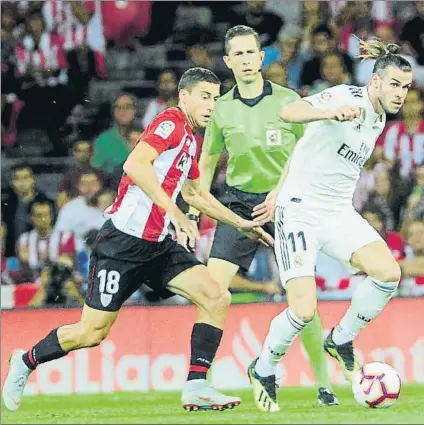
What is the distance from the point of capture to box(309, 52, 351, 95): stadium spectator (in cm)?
1331

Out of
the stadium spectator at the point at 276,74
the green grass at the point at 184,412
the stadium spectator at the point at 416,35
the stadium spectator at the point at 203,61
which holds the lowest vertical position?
the green grass at the point at 184,412

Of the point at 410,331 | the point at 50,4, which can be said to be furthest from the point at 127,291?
the point at 50,4

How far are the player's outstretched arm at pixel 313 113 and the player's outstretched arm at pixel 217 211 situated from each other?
0.88m

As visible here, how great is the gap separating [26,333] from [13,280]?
111 centimetres

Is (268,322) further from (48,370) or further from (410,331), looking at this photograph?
(48,370)

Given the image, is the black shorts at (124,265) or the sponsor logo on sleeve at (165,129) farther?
the black shorts at (124,265)

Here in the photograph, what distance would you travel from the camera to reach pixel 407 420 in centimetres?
649

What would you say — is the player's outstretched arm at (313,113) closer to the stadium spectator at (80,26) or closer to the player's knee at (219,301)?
the player's knee at (219,301)

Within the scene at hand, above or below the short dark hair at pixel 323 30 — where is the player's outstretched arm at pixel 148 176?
below

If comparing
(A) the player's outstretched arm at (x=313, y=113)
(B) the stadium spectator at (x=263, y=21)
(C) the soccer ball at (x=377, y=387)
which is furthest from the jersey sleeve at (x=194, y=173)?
(B) the stadium spectator at (x=263, y=21)

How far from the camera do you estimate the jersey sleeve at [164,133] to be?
24.5 ft

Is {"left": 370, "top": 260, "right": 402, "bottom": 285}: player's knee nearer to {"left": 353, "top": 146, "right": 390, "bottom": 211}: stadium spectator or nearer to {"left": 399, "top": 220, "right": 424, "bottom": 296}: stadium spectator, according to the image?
{"left": 399, "top": 220, "right": 424, "bottom": 296}: stadium spectator

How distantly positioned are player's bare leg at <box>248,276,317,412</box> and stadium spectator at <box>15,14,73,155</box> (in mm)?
6466

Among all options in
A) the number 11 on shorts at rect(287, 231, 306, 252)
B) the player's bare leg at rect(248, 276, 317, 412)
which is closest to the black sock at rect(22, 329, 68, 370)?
the player's bare leg at rect(248, 276, 317, 412)
